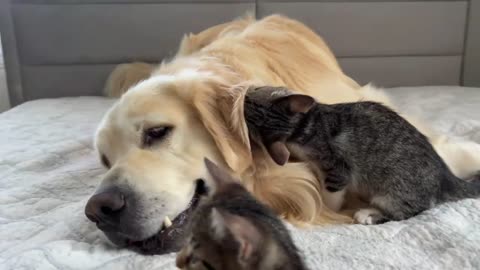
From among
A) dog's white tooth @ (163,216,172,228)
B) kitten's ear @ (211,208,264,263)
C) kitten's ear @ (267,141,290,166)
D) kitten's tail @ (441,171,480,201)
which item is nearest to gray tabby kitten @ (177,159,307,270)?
kitten's ear @ (211,208,264,263)

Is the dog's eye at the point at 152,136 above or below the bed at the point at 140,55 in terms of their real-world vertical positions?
above

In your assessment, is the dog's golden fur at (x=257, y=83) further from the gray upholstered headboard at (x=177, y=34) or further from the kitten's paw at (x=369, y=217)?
the gray upholstered headboard at (x=177, y=34)

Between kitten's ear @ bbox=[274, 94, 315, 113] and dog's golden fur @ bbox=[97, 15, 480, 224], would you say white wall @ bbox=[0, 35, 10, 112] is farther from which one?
kitten's ear @ bbox=[274, 94, 315, 113]

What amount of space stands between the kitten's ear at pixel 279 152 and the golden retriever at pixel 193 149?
51 mm

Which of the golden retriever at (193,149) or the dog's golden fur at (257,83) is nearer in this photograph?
the golden retriever at (193,149)

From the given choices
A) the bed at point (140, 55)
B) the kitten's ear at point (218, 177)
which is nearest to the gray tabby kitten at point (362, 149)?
the kitten's ear at point (218, 177)

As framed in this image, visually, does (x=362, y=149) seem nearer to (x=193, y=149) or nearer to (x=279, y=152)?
(x=279, y=152)

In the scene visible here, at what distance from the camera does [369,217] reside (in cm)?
123

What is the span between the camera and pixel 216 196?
88cm

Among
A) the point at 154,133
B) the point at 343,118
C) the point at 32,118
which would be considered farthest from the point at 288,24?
the point at 32,118

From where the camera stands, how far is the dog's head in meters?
Answer: 1.13

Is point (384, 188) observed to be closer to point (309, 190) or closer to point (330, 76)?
point (309, 190)

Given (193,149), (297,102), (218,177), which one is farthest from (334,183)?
(218,177)

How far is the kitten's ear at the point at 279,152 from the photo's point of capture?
1277 millimetres
